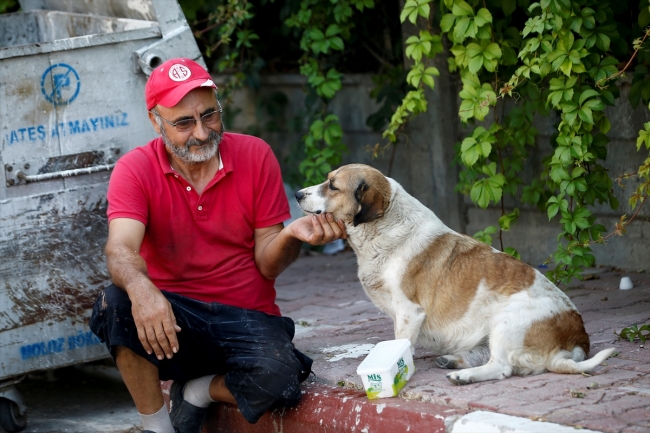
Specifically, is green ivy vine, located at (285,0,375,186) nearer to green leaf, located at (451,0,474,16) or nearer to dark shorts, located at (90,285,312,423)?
green leaf, located at (451,0,474,16)

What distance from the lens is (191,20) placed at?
724 cm

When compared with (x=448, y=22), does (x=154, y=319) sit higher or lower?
lower

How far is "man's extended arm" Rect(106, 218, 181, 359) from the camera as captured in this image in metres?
3.40

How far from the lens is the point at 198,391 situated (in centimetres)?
393

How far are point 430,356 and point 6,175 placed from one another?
2.21 m

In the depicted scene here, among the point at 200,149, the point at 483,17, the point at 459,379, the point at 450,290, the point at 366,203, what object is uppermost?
the point at 483,17

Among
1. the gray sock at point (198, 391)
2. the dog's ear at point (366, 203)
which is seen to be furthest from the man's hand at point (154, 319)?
the dog's ear at point (366, 203)

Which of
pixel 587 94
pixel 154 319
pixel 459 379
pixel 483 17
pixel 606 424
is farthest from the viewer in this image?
pixel 483 17

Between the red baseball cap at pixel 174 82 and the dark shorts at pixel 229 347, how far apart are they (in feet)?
2.77

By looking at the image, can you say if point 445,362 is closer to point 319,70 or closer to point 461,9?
point 461,9

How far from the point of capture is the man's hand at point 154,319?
11.1 ft

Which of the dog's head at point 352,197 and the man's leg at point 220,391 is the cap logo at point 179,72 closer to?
the dog's head at point 352,197

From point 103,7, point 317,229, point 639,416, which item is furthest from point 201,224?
point 103,7

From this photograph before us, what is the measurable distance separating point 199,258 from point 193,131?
560 mm
